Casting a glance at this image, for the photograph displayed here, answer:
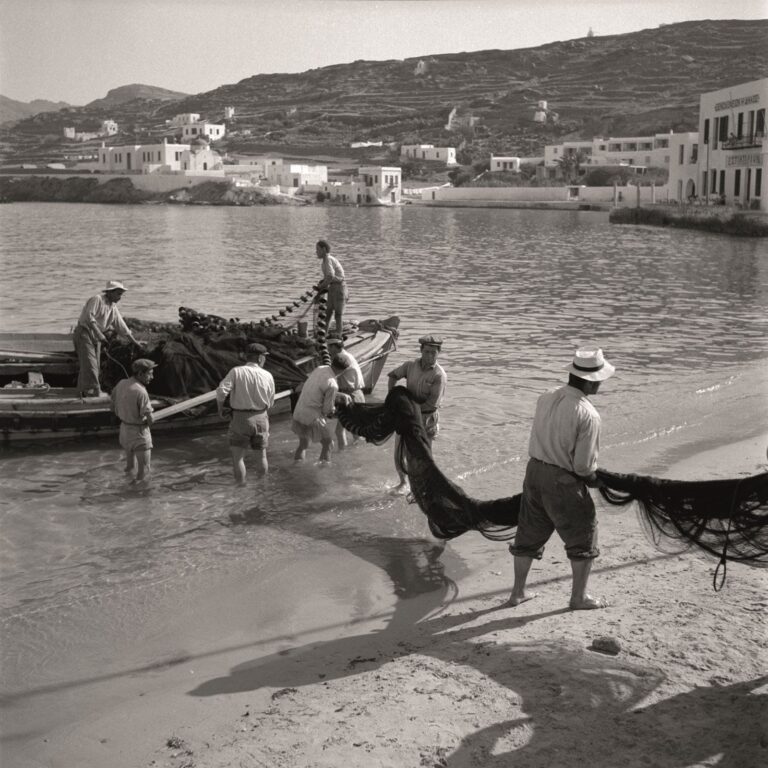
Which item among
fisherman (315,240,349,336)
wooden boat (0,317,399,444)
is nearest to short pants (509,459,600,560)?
wooden boat (0,317,399,444)

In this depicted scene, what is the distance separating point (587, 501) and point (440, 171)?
515 feet

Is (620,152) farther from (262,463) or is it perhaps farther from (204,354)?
(262,463)

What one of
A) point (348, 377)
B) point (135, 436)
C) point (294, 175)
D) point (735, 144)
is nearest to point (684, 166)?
point (735, 144)

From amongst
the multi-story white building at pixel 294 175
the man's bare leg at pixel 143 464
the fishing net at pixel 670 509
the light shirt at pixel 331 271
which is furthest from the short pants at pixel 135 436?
the multi-story white building at pixel 294 175

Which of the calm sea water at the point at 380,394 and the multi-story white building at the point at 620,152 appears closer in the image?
the calm sea water at the point at 380,394

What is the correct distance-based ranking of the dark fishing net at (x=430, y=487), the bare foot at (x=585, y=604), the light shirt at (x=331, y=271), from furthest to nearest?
the light shirt at (x=331, y=271)
the dark fishing net at (x=430, y=487)
the bare foot at (x=585, y=604)

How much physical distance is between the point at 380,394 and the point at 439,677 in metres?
9.95

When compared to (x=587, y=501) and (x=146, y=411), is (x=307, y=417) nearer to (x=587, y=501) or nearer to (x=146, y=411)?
(x=146, y=411)

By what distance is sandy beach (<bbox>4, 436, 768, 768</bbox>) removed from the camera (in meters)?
4.98

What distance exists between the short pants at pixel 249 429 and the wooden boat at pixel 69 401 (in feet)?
3.42

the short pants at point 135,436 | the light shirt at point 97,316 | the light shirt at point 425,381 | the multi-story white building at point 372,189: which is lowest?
the short pants at point 135,436

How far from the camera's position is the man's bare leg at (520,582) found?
6.67 m

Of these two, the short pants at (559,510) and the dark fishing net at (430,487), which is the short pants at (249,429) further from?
the short pants at (559,510)

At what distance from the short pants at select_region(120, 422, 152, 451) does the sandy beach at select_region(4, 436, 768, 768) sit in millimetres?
2396
